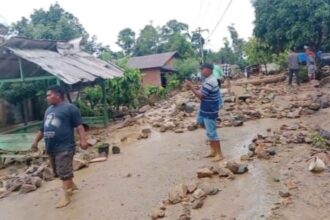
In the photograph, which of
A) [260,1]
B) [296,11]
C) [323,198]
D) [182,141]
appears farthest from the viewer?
[260,1]

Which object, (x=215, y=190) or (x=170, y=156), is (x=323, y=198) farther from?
(x=170, y=156)

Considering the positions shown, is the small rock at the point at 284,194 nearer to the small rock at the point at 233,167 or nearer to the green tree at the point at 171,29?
the small rock at the point at 233,167

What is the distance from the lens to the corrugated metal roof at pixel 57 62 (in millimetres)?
10735

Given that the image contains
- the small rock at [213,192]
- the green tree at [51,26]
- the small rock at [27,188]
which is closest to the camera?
the small rock at [213,192]

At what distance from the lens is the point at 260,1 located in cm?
2184

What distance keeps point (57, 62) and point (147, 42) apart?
38.4m

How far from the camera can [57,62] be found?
11.9m

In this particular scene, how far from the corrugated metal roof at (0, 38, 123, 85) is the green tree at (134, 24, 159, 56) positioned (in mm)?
34991

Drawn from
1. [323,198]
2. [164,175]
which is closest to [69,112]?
[164,175]

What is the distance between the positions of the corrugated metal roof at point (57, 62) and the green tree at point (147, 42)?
35.0m

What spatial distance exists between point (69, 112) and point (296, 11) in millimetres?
16723

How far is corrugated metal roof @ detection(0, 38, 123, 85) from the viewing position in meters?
10.7

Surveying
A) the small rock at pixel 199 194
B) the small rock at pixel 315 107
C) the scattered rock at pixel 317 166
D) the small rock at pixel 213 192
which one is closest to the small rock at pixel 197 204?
the small rock at pixel 199 194

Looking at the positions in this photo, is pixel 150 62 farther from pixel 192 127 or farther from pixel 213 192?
pixel 213 192
